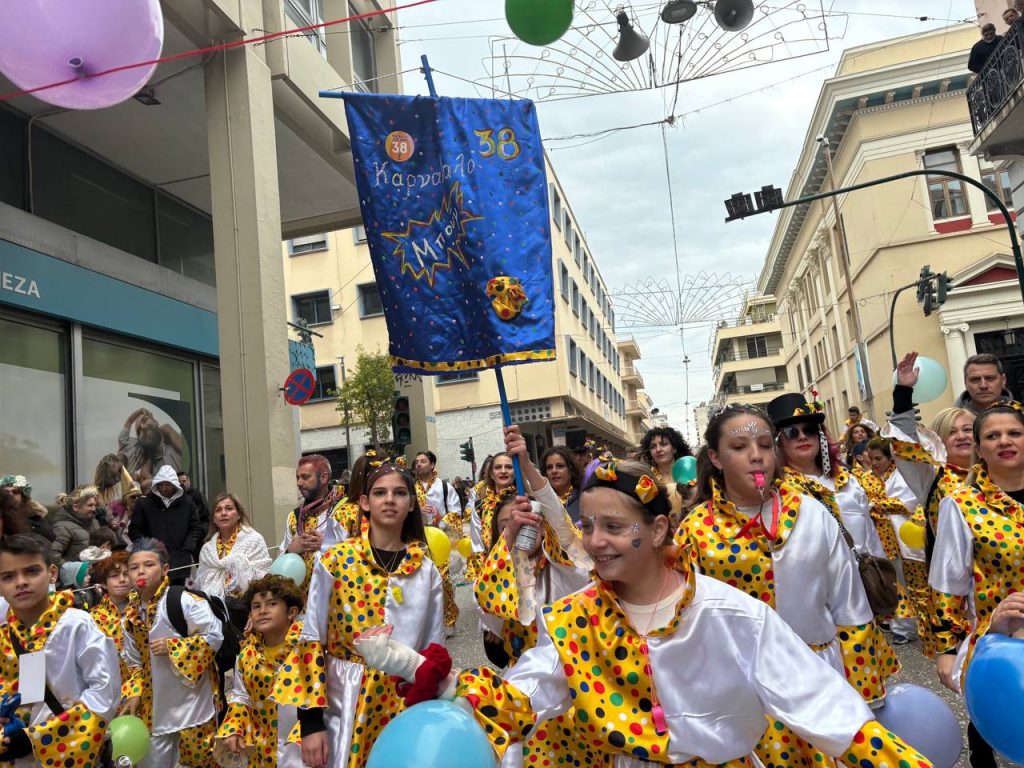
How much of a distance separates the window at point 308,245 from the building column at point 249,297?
2364cm

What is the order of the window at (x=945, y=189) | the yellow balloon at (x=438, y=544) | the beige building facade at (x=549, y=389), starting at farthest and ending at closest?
the beige building facade at (x=549, y=389) → the window at (x=945, y=189) → the yellow balloon at (x=438, y=544)

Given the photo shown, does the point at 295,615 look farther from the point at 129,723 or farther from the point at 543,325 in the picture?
the point at 543,325

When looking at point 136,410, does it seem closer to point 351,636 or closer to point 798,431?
point 351,636

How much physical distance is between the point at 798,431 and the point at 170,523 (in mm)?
6461

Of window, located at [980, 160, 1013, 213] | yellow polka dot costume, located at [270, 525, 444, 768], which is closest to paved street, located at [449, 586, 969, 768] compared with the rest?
yellow polka dot costume, located at [270, 525, 444, 768]

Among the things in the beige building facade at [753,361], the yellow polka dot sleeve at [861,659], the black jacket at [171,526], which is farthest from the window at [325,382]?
the beige building facade at [753,361]

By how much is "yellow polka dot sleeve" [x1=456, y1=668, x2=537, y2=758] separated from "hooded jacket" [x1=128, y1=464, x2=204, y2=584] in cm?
669

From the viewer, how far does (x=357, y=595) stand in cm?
371

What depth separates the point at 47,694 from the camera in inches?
144

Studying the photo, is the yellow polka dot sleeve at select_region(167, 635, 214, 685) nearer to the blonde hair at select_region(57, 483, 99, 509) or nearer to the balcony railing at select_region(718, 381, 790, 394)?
the blonde hair at select_region(57, 483, 99, 509)

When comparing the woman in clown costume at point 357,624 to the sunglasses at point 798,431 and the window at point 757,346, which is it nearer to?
the sunglasses at point 798,431

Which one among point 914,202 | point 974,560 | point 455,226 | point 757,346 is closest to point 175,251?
point 455,226

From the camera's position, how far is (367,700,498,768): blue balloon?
2201 mm

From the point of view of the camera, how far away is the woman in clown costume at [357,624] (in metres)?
3.55
